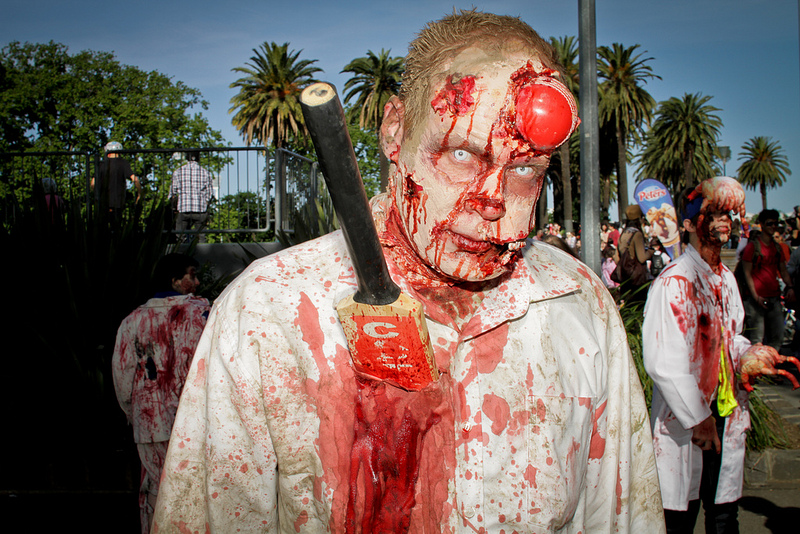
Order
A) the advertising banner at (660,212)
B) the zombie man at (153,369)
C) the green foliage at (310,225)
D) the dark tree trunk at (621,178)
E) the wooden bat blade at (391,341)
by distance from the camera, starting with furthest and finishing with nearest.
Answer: the dark tree trunk at (621,178)
the advertising banner at (660,212)
the green foliage at (310,225)
the zombie man at (153,369)
the wooden bat blade at (391,341)

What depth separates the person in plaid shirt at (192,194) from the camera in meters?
8.31

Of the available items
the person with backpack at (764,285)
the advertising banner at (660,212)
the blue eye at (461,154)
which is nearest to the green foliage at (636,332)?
the advertising banner at (660,212)

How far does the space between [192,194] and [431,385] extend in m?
7.80

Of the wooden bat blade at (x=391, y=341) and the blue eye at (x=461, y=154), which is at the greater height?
the blue eye at (x=461, y=154)

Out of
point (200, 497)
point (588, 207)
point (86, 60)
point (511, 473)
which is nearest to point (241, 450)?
point (200, 497)

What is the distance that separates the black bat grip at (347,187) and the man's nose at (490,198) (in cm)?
27

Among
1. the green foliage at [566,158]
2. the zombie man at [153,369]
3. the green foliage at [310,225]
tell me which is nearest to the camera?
the zombie man at [153,369]

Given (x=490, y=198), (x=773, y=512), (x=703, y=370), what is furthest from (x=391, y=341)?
(x=773, y=512)

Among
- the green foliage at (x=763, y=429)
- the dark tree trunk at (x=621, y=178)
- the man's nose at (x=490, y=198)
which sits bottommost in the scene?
the green foliage at (x=763, y=429)

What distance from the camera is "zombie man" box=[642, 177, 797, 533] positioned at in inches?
127

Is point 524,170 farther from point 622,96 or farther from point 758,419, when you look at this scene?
point 622,96

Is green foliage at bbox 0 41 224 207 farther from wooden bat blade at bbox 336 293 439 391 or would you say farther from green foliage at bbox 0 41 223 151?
wooden bat blade at bbox 336 293 439 391

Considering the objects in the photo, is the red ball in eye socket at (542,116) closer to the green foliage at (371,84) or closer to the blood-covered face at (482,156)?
the blood-covered face at (482,156)

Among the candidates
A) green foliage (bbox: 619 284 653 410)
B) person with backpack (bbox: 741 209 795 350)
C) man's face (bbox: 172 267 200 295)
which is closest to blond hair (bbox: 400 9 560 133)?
man's face (bbox: 172 267 200 295)
